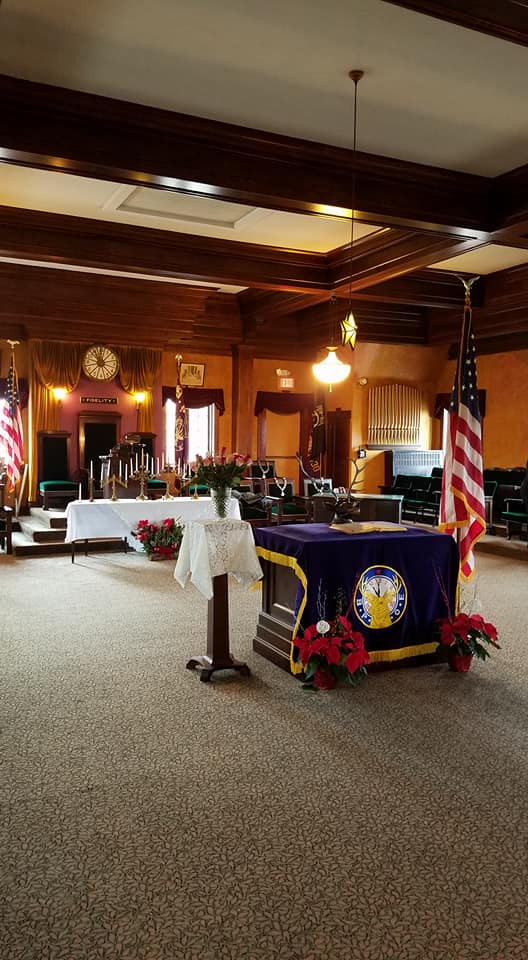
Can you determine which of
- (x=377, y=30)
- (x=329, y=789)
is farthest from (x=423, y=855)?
(x=377, y=30)

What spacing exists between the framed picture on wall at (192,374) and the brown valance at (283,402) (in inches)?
53.2

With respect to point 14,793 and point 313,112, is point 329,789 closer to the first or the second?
point 14,793

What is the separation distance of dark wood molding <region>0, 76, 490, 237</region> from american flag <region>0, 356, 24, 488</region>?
7.10 metres

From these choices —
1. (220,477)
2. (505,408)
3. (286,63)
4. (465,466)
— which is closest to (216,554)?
(220,477)

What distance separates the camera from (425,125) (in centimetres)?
507

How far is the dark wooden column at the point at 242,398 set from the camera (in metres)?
13.7

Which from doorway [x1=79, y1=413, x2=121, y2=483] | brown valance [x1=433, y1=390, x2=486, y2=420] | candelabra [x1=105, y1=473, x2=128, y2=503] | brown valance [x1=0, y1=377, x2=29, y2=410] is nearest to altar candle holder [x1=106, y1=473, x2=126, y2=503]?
candelabra [x1=105, y1=473, x2=128, y2=503]

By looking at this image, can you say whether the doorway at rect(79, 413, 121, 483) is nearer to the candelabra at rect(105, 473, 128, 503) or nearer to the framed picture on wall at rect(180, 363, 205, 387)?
the framed picture on wall at rect(180, 363, 205, 387)

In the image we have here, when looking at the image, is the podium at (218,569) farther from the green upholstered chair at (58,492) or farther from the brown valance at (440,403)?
the brown valance at (440,403)

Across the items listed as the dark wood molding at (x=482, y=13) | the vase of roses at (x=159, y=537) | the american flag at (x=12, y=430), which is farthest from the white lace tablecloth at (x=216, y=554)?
the american flag at (x=12, y=430)

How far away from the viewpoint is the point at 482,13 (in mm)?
3330

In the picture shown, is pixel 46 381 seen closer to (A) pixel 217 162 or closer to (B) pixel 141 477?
(B) pixel 141 477

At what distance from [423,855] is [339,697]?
1.67 m

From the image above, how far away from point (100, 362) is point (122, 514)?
15.8 ft
